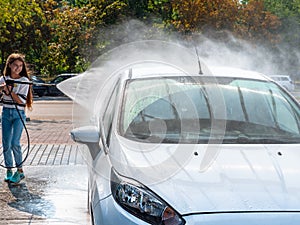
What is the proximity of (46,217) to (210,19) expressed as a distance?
25.8 meters

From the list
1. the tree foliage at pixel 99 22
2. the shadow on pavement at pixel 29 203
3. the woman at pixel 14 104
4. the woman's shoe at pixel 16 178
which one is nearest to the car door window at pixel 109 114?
the shadow on pavement at pixel 29 203

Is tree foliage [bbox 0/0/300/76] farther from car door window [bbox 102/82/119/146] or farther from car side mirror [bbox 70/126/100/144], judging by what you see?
car side mirror [bbox 70/126/100/144]

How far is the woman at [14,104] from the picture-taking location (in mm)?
6625

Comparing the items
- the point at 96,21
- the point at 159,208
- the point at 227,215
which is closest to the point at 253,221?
the point at 227,215

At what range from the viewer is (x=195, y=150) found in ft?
12.0

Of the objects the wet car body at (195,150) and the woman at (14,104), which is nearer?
the wet car body at (195,150)

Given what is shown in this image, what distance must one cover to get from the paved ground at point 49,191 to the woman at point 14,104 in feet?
1.18

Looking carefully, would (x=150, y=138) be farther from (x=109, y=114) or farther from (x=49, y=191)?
(x=49, y=191)

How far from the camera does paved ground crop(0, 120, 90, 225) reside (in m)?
5.49

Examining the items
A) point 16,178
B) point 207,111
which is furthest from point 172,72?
point 16,178

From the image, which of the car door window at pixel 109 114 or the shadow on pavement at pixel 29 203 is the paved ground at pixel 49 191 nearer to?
the shadow on pavement at pixel 29 203

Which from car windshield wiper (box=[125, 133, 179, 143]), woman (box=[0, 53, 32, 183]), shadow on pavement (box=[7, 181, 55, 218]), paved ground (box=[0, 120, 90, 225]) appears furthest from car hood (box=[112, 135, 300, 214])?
woman (box=[0, 53, 32, 183])

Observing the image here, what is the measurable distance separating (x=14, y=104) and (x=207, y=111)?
3114 millimetres

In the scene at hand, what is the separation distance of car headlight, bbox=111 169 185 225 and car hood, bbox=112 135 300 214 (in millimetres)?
40
